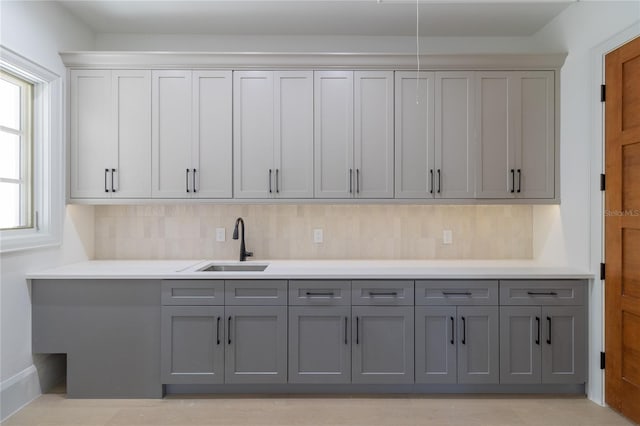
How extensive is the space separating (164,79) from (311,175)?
131 centimetres

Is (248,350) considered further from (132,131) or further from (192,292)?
(132,131)

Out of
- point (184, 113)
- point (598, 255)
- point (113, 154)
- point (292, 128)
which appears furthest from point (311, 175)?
point (598, 255)

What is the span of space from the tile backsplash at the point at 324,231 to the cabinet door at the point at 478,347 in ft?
2.45

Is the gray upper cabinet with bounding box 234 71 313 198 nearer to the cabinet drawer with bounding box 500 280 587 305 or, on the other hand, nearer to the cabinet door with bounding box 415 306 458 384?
the cabinet door with bounding box 415 306 458 384

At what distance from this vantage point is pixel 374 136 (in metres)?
2.98

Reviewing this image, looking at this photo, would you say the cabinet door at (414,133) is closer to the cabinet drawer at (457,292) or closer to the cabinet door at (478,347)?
the cabinet drawer at (457,292)

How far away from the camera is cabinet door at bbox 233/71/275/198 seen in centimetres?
298

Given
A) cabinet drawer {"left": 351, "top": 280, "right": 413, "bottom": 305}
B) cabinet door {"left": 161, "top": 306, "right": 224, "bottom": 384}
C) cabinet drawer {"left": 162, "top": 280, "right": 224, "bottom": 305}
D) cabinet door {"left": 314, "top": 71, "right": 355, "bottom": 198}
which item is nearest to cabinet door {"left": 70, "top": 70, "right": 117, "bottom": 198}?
cabinet drawer {"left": 162, "top": 280, "right": 224, "bottom": 305}

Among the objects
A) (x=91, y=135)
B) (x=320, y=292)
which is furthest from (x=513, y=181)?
(x=91, y=135)

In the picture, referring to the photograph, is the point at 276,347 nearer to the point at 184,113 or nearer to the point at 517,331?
the point at 517,331

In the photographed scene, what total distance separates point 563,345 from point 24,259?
3.58m

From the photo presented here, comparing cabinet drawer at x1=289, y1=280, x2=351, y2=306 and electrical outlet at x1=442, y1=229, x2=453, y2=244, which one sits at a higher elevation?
electrical outlet at x1=442, y1=229, x2=453, y2=244

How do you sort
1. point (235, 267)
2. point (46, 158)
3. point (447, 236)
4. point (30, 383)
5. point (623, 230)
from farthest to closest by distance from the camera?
point (447, 236) → point (235, 267) → point (46, 158) → point (30, 383) → point (623, 230)

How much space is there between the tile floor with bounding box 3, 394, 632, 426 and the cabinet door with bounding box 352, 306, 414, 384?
171 mm
